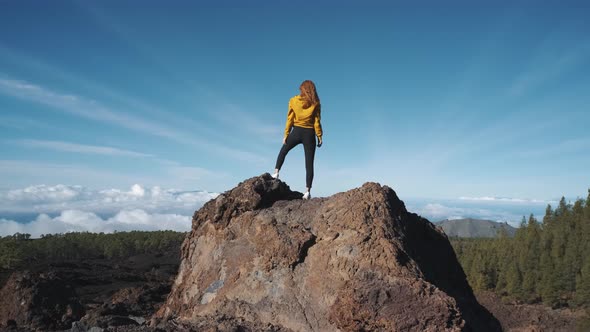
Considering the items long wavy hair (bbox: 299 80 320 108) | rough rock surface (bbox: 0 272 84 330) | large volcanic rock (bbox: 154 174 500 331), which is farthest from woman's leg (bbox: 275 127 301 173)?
rough rock surface (bbox: 0 272 84 330)

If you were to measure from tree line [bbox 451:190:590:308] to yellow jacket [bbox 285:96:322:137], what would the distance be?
80.2 meters

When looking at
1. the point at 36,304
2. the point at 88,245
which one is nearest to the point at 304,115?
the point at 36,304

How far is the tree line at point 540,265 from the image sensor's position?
79000mm

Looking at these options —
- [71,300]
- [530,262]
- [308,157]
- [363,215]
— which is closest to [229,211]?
[308,157]

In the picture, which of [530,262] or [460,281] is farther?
[530,262]

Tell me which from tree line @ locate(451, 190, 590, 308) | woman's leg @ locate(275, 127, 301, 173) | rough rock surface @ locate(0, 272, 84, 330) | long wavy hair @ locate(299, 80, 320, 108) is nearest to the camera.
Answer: long wavy hair @ locate(299, 80, 320, 108)

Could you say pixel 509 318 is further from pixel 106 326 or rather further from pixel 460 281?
pixel 106 326

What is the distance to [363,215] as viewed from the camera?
6.86 meters

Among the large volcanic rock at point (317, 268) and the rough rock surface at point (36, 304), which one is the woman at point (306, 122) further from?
the rough rock surface at point (36, 304)

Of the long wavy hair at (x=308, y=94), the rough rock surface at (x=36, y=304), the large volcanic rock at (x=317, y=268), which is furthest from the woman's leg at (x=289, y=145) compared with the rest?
the rough rock surface at (x=36, y=304)

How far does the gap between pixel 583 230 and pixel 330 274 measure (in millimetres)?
105808

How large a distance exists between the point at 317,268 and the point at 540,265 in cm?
9412

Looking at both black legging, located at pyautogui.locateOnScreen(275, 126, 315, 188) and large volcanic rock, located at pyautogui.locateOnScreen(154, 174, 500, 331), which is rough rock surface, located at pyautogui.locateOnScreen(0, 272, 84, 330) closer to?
large volcanic rock, located at pyautogui.locateOnScreen(154, 174, 500, 331)

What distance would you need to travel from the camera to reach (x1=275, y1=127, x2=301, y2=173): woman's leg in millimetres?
9367
